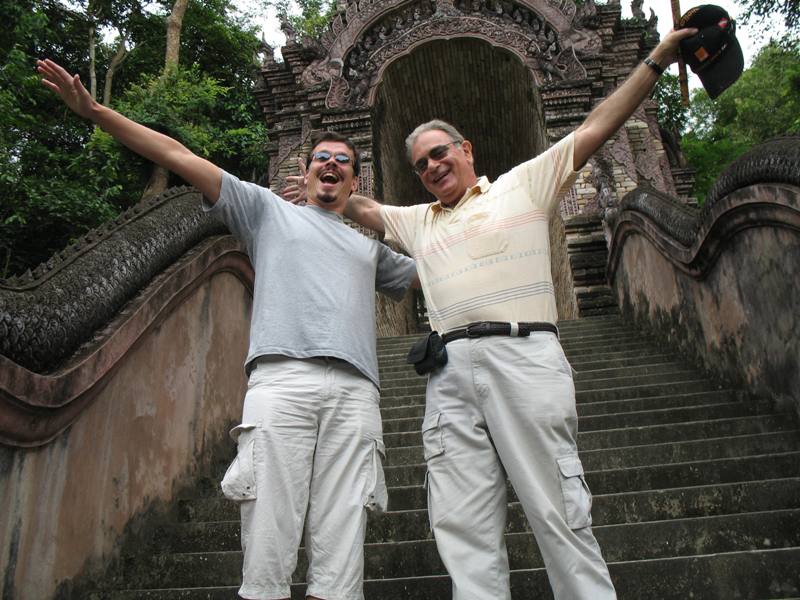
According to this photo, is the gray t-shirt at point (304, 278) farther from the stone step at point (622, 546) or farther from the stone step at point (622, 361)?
the stone step at point (622, 361)

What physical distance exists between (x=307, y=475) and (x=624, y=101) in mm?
1494

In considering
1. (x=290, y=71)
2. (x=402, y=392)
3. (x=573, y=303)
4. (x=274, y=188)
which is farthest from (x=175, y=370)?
(x=290, y=71)

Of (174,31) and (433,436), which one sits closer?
(433,436)

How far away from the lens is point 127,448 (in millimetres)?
3074

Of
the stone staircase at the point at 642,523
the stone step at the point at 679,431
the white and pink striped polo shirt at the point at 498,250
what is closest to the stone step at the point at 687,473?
Answer: the stone staircase at the point at 642,523

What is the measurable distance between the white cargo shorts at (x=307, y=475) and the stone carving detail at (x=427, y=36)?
10.4 m

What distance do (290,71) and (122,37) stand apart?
263 inches

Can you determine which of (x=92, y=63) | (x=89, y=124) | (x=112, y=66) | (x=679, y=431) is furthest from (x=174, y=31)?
(x=679, y=431)

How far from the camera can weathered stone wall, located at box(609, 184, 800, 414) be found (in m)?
3.56

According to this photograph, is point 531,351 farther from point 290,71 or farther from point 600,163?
point 290,71

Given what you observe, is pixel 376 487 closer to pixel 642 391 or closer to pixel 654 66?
pixel 654 66

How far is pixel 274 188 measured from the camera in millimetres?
12242

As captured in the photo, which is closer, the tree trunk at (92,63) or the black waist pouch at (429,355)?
the black waist pouch at (429,355)

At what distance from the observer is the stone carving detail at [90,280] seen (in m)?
2.37
